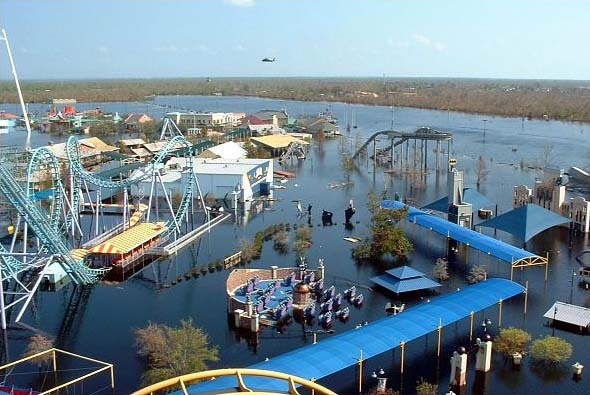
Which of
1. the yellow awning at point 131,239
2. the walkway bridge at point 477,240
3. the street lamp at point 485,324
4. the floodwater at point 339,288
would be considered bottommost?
the floodwater at point 339,288

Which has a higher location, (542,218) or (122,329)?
(542,218)

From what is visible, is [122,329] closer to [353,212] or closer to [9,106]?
[353,212]

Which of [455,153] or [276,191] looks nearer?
[276,191]

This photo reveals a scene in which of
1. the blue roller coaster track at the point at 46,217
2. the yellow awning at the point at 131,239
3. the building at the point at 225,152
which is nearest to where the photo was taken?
the blue roller coaster track at the point at 46,217

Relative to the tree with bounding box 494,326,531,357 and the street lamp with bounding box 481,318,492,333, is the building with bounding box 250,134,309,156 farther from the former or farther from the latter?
the tree with bounding box 494,326,531,357

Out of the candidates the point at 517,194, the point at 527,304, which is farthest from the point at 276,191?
the point at 527,304

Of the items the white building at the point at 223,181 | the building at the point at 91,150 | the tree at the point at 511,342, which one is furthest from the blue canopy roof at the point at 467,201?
the building at the point at 91,150

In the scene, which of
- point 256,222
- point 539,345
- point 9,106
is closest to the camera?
point 539,345

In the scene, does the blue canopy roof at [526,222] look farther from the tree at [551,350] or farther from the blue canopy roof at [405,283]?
the tree at [551,350]
